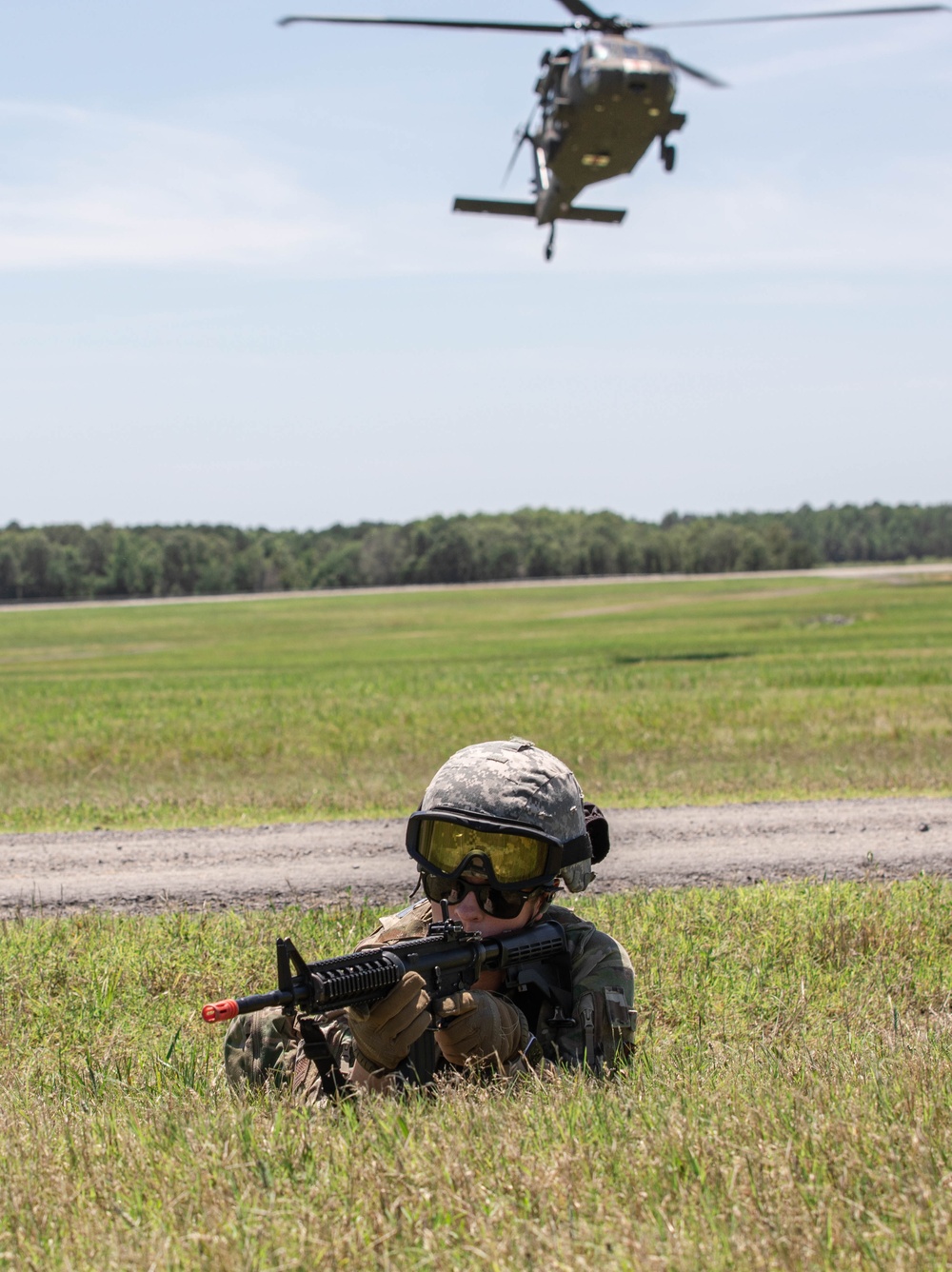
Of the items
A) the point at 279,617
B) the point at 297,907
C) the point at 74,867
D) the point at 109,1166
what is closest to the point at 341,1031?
the point at 109,1166

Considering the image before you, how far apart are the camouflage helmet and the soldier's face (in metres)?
0.19

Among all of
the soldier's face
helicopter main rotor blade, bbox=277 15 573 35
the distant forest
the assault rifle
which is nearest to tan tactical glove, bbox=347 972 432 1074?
the assault rifle

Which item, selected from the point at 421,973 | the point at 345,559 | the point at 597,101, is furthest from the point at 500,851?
the point at 345,559

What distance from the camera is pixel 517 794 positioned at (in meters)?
3.74

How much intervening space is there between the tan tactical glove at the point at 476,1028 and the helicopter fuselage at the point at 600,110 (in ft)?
74.8

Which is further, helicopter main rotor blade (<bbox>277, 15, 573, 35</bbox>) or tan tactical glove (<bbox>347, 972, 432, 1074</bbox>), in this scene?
helicopter main rotor blade (<bbox>277, 15, 573, 35</bbox>)

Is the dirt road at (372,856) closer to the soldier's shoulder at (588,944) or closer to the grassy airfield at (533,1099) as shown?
the grassy airfield at (533,1099)

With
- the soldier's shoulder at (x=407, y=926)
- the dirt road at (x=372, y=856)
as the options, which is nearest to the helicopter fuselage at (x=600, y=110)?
the dirt road at (x=372, y=856)

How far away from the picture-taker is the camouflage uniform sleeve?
3.79 m

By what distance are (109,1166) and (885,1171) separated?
6.04 feet

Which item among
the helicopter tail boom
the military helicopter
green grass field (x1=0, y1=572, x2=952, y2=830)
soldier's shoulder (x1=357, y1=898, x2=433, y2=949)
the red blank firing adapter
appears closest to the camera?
the red blank firing adapter

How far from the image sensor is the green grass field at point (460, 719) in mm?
14141

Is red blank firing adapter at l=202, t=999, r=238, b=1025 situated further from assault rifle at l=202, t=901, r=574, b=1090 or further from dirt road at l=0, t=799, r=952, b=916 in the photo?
dirt road at l=0, t=799, r=952, b=916

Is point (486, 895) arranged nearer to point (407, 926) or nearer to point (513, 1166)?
point (407, 926)
